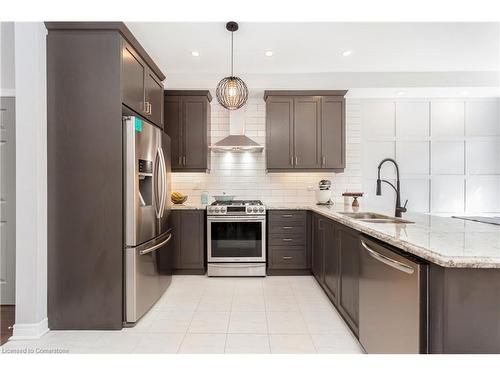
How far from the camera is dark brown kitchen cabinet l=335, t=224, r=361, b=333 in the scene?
207 cm

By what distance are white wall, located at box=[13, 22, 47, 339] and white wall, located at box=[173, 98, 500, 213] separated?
2339mm

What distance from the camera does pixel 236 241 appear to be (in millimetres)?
3723

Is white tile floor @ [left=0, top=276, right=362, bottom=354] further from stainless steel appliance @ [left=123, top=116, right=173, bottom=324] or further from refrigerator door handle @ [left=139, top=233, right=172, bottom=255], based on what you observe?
refrigerator door handle @ [left=139, top=233, right=172, bottom=255]

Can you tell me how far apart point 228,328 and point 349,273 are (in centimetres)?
112

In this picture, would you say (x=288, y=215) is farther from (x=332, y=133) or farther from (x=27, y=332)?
(x=27, y=332)

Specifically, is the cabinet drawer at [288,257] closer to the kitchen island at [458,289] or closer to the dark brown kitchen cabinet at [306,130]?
the dark brown kitchen cabinet at [306,130]

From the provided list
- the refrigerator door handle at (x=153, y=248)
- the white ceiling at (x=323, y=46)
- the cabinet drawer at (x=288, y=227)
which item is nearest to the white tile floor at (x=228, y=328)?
the refrigerator door handle at (x=153, y=248)

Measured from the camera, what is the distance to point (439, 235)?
150 centimetres

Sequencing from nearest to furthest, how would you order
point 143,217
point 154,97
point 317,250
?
point 143,217 → point 154,97 → point 317,250

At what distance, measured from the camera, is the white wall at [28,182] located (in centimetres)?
213

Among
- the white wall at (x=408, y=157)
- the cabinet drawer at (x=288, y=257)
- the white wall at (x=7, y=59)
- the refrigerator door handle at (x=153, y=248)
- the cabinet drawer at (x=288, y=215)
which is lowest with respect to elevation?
the cabinet drawer at (x=288, y=257)

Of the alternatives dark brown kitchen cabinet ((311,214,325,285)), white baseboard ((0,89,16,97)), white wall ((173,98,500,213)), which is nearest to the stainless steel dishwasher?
dark brown kitchen cabinet ((311,214,325,285))

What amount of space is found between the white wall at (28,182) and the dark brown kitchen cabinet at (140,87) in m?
0.64

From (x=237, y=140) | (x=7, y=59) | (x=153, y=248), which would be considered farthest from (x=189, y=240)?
(x=7, y=59)
